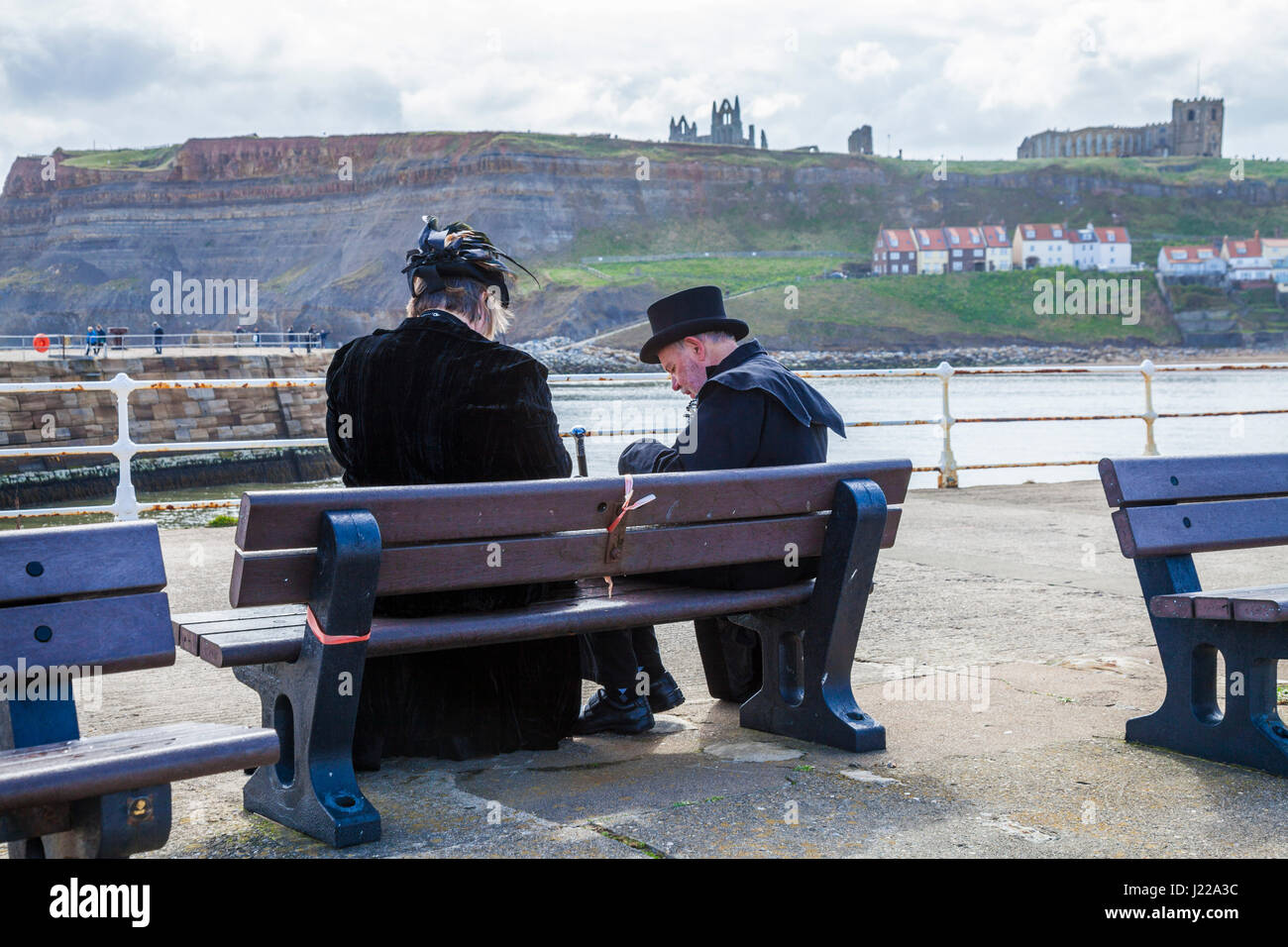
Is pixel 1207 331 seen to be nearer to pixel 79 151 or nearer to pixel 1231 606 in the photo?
pixel 1231 606

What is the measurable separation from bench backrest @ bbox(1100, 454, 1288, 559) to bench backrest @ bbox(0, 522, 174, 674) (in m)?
2.06

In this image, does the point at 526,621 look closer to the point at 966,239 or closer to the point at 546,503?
the point at 546,503

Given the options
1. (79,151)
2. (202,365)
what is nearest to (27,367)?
(202,365)

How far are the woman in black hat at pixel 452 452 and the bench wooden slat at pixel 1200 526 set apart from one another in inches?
53.3

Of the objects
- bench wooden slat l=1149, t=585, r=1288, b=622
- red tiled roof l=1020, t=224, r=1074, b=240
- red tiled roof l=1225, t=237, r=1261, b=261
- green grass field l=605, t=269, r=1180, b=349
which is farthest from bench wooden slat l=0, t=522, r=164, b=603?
red tiled roof l=1020, t=224, r=1074, b=240

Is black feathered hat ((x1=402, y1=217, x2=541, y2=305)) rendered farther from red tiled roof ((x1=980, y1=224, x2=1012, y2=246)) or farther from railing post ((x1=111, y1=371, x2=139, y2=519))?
red tiled roof ((x1=980, y1=224, x2=1012, y2=246))

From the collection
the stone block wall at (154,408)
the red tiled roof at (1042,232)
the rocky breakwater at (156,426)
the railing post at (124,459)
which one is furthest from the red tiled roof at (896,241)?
the railing post at (124,459)

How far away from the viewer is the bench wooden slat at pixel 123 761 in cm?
185

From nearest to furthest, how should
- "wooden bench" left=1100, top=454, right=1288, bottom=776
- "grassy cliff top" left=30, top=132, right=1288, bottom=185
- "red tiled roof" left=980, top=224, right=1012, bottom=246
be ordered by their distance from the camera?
"wooden bench" left=1100, top=454, right=1288, bottom=776 < "red tiled roof" left=980, top=224, right=1012, bottom=246 < "grassy cliff top" left=30, top=132, right=1288, bottom=185

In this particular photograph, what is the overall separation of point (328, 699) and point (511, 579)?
1.44ft

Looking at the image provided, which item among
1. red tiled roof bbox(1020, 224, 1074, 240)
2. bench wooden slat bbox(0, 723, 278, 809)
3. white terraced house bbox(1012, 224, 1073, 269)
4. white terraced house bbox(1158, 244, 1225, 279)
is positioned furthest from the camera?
red tiled roof bbox(1020, 224, 1074, 240)

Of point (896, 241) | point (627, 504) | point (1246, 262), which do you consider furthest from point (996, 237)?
point (627, 504)

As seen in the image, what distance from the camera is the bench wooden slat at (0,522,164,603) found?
2072mm

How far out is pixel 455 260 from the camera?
10.8ft
